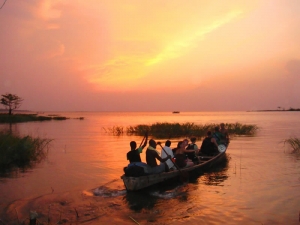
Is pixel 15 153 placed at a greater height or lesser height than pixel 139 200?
greater

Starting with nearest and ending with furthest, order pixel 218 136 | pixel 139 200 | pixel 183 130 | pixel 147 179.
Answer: pixel 139 200 < pixel 147 179 < pixel 218 136 < pixel 183 130

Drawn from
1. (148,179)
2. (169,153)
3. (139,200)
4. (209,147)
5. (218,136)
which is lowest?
(139,200)

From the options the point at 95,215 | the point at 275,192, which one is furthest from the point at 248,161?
the point at 95,215

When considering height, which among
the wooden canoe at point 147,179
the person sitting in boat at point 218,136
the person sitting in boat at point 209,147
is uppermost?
the person sitting in boat at point 218,136

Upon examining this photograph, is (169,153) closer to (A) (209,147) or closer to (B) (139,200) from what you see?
(B) (139,200)

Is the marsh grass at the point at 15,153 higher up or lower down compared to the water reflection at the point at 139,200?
higher up

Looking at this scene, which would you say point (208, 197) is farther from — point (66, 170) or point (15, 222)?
point (66, 170)

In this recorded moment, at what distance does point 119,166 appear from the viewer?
1528 cm

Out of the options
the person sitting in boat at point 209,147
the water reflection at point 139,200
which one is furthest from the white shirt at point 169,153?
the person sitting in boat at point 209,147

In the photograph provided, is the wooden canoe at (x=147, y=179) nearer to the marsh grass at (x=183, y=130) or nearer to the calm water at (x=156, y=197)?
the calm water at (x=156, y=197)

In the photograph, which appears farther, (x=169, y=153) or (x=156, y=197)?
(x=169, y=153)

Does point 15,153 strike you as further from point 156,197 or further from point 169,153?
point 156,197

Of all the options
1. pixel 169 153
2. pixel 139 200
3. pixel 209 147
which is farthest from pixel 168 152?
pixel 209 147

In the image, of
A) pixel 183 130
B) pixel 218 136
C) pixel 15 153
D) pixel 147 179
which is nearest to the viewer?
pixel 147 179
